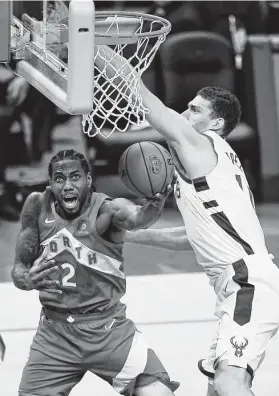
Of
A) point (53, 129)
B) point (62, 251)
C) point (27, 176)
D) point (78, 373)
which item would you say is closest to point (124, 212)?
point (62, 251)

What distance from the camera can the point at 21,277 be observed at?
4.61 meters

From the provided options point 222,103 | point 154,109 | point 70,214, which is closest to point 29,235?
point 70,214

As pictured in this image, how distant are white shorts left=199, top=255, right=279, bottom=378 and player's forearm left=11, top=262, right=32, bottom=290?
0.92 m

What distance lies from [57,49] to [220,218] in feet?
3.60

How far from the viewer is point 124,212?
15.0 feet

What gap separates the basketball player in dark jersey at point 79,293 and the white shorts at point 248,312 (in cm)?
35

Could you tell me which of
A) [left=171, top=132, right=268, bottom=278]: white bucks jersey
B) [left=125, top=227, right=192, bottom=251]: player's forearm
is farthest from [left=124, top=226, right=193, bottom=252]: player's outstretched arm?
[left=171, top=132, right=268, bottom=278]: white bucks jersey

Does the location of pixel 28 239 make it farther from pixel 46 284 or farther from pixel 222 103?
pixel 222 103

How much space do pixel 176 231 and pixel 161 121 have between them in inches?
33.0

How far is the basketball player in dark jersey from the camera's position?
4.57m

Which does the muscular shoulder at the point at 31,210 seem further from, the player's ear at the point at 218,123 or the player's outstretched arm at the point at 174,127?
the player's ear at the point at 218,123

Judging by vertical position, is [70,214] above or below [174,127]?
below

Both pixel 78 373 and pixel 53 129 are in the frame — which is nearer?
pixel 78 373

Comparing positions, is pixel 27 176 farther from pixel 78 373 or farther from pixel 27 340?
pixel 78 373
